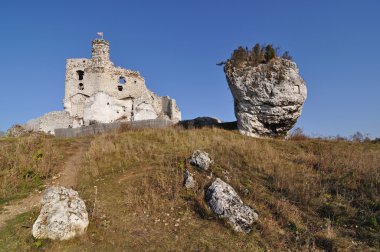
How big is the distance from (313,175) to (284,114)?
751 centimetres

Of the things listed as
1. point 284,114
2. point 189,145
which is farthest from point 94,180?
point 284,114

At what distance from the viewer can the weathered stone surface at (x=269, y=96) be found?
1652cm

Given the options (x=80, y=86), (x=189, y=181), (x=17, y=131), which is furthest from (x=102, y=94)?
(x=189, y=181)

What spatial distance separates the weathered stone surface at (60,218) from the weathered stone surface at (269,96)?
1207cm

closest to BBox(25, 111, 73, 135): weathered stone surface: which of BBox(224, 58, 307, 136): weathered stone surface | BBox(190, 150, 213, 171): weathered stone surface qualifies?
BBox(224, 58, 307, 136): weathered stone surface

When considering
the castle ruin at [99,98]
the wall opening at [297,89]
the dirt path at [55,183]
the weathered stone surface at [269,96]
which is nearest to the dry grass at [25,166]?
the dirt path at [55,183]

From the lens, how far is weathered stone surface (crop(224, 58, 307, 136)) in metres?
16.5

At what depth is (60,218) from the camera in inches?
252

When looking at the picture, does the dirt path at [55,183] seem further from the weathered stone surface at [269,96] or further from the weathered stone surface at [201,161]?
the weathered stone surface at [269,96]

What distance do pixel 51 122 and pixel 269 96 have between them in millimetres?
24209

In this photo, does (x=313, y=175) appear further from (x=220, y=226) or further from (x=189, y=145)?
(x=189, y=145)

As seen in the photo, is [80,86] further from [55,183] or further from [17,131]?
[55,183]

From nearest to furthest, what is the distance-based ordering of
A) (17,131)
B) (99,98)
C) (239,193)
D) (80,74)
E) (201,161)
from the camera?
(239,193) < (201,161) < (17,131) < (99,98) < (80,74)

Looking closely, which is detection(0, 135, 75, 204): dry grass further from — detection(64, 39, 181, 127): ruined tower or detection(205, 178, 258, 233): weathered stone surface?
detection(64, 39, 181, 127): ruined tower
